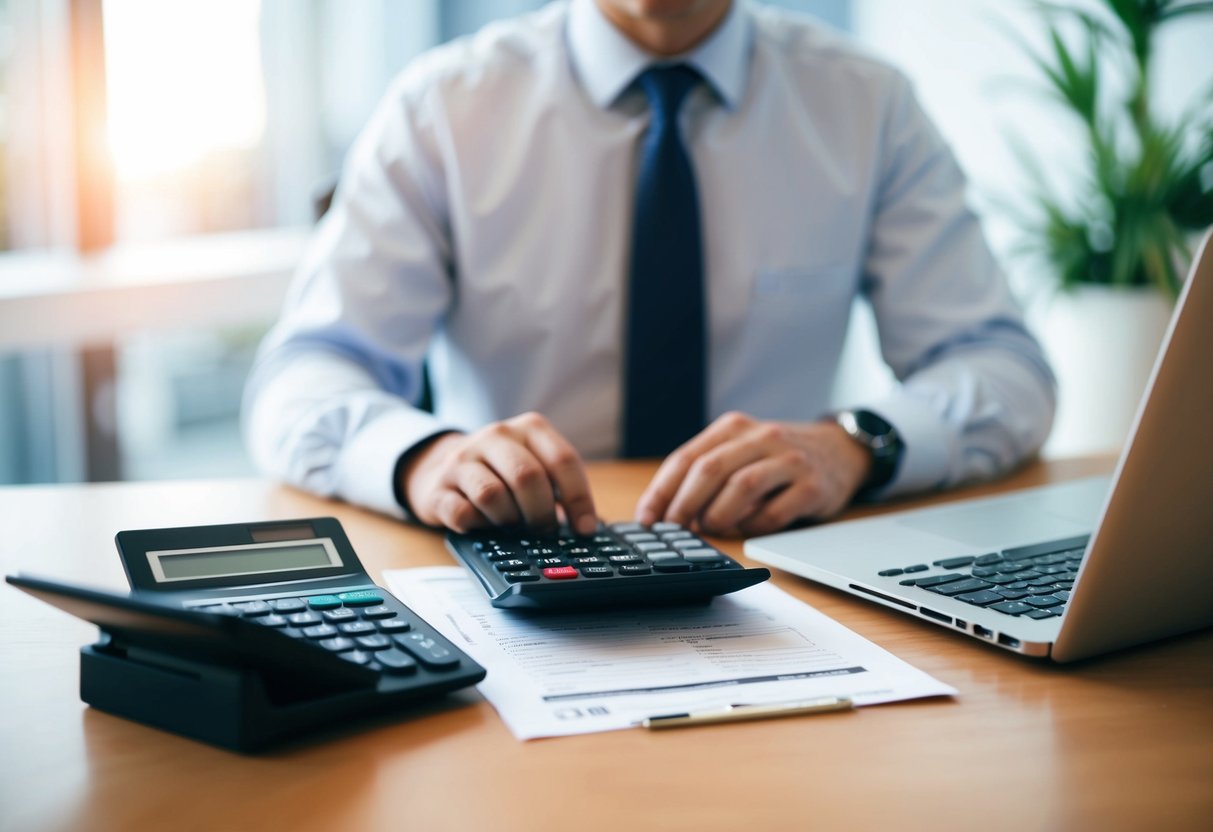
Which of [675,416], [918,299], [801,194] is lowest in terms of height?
Answer: [675,416]

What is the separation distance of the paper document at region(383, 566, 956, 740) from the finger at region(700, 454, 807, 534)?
137 millimetres

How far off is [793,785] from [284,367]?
829 millimetres

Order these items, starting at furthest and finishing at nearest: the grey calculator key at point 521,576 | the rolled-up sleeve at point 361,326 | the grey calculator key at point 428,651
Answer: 1. the rolled-up sleeve at point 361,326
2. the grey calculator key at point 521,576
3. the grey calculator key at point 428,651

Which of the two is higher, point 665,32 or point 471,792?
point 665,32

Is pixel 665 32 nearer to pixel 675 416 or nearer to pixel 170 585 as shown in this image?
pixel 675 416

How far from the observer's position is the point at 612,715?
0.57 metres

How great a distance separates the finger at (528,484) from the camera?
0.80 metres

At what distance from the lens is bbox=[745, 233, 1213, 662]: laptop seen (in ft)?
1.80

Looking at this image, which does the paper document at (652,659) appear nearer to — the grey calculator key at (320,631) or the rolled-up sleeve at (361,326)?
the grey calculator key at (320,631)

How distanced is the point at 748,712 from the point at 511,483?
30 centimetres

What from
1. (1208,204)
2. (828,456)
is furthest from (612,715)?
(1208,204)

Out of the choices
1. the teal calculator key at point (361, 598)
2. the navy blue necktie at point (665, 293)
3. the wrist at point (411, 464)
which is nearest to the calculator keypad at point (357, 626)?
the teal calculator key at point (361, 598)

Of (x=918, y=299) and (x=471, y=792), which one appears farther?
(x=918, y=299)

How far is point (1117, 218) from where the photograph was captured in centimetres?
221
